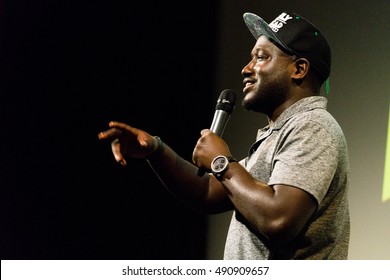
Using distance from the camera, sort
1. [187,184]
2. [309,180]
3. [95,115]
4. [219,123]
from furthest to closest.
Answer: [95,115]
[187,184]
[219,123]
[309,180]

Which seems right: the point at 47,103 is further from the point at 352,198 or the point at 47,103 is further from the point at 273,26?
the point at 352,198

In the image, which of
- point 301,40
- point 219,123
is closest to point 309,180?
point 219,123

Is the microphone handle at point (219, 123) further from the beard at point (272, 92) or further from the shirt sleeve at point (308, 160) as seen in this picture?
the shirt sleeve at point (308, 160)

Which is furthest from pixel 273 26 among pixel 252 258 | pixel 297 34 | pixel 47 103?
pixel 47 103

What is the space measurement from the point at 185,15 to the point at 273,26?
92 centimetres

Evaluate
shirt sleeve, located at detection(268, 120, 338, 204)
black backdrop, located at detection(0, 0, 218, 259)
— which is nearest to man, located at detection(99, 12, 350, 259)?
shirt sleeve, located at detection(268, 120, 338, 204)

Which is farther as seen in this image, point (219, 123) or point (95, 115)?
point (95, 115)

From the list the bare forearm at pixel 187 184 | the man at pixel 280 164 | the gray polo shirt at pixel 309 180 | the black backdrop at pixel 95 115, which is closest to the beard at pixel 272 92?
the man at pixel 280 164

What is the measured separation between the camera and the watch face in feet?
4.01

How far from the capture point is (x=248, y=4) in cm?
232

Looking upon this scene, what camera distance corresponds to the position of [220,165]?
1.23 meters

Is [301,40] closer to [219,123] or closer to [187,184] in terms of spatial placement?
[219,123]

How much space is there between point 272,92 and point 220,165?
1.15ft

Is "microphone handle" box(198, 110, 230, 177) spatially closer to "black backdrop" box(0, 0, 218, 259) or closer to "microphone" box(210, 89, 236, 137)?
"microphone" box(210, 89, 236, 137)
